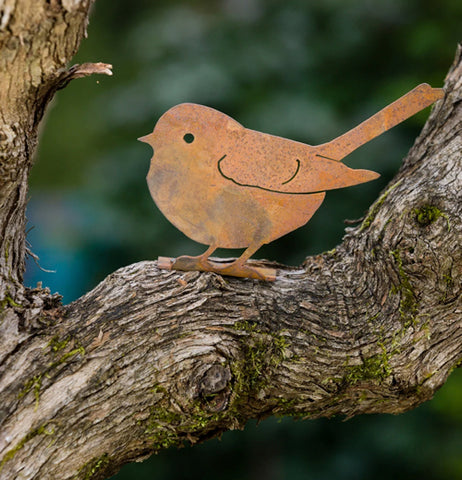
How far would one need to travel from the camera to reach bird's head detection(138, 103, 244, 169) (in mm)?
1869

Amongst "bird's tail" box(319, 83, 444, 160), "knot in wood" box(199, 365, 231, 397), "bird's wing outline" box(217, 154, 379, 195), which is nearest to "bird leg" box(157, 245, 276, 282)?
"bird's wing outline" box(217, 154, 379, 195)

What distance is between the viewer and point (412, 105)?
1.88 metres

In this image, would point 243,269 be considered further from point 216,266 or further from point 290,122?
point 290,122

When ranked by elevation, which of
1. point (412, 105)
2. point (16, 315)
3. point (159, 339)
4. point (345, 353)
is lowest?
point (345, 353)

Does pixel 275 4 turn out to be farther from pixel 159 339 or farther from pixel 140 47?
pixel 159 339

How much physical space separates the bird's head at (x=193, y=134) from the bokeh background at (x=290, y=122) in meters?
1.20

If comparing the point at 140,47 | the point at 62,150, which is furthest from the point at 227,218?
the point at 62,150

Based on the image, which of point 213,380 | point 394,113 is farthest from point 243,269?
point 394,113

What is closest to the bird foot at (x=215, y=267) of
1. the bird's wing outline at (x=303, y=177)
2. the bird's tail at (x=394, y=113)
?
the bird's wing outline at (x=303, y=177)

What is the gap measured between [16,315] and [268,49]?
2.11m

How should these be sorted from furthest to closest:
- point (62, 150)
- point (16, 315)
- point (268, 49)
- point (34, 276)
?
point (62, 150) < point (34, 276) < point (268, 49) < point (16, 315)

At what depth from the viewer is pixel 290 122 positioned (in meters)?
3.05

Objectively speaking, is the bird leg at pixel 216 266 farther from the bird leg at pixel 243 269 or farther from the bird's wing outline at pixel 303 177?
the bird's wing outline at pixel 303 177

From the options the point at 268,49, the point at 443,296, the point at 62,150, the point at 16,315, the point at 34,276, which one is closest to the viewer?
the point at 16,315
